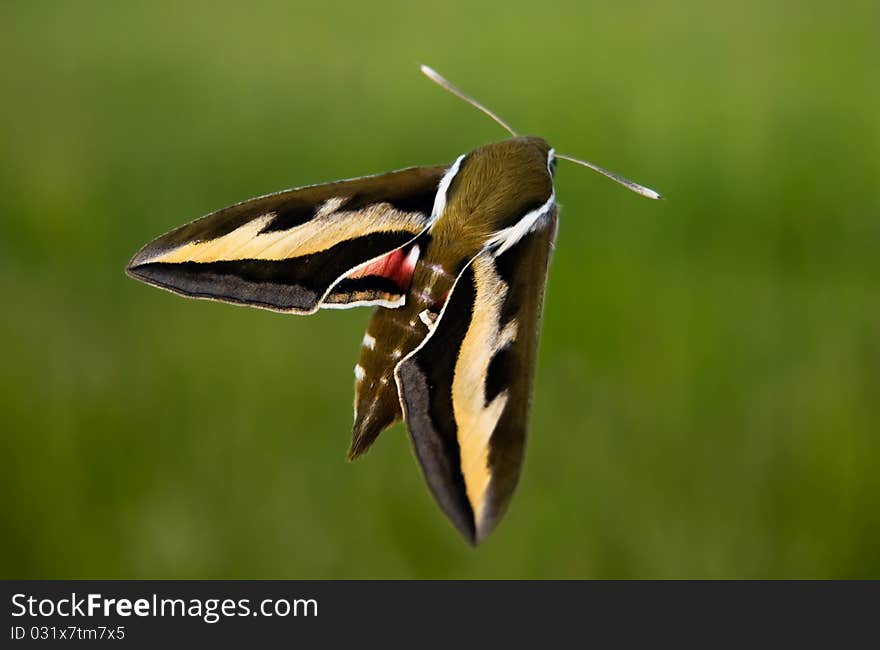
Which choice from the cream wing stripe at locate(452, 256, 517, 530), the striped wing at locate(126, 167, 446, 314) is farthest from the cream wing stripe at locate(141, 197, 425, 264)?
the cream wing stripe at locate(452, 256, 517, 530)

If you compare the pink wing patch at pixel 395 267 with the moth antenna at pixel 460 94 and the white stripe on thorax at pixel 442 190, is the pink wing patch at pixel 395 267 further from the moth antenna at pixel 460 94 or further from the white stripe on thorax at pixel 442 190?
the moth antenna at pixel 460 94

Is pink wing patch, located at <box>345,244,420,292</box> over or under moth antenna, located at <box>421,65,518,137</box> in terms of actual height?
under

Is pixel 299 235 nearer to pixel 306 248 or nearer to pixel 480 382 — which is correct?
pixel 306 248

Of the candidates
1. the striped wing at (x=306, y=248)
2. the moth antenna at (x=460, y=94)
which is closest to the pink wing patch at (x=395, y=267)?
the striped wing at (x=306, y=248)

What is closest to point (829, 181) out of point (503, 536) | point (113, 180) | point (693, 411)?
point (693, 411)

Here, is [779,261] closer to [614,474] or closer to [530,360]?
[614,474]

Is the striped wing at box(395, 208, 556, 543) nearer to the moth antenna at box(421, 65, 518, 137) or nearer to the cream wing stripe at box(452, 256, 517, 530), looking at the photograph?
the cream wing stripe at box(452, 256, 517, 530)

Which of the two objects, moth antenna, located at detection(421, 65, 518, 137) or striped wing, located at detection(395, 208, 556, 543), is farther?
moth antenna, located at detection(421, 65, 518, 137)

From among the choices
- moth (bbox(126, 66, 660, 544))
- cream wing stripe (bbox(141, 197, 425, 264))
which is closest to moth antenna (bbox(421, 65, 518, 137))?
moth (bbox(126, 66, 660, 544))
